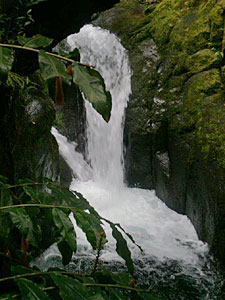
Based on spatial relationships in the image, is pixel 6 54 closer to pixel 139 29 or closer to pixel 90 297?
pixel 90 297

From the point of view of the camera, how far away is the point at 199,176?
185 inches

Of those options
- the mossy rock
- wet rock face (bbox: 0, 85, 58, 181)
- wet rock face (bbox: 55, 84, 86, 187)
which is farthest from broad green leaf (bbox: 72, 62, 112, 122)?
wet rock face (bbox: 55, 84, 86, 187)

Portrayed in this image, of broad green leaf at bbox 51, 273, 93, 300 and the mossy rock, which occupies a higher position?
the mossy rock

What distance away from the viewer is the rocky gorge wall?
14.5 ft

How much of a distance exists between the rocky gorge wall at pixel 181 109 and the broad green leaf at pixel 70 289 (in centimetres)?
341

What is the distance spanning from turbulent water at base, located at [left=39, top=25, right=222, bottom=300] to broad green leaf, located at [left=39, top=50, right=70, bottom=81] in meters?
3.40

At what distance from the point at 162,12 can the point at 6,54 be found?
24.5 ft

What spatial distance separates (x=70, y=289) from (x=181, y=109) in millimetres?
5267

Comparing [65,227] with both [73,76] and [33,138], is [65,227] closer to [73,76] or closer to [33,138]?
[73,76]

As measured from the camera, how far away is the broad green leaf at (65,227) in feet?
3.19

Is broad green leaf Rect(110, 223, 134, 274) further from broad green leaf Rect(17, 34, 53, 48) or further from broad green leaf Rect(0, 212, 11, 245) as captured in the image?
broad green leaf Rect(17, 34, 53, 48)

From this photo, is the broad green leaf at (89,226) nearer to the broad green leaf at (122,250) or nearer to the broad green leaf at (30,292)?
the broad green leaf at (122,250)

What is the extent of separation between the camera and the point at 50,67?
0.77 meters

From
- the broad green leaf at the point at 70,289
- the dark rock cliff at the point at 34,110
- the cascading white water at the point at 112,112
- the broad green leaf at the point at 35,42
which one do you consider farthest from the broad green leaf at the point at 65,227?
the cascading white water at the point at 112,112
